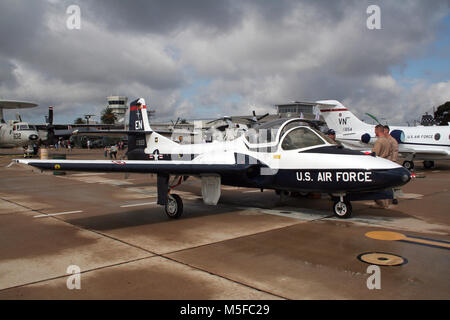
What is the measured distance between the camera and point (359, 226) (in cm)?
701

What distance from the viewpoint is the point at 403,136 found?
22641mm

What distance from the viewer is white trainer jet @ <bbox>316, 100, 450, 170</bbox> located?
21.3 meters

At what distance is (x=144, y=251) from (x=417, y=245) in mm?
4648

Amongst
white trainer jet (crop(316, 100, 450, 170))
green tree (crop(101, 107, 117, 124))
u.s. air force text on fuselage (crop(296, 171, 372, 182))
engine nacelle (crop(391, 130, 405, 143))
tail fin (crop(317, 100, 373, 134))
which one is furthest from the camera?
green tree (crop(101, 107, 117, 124))

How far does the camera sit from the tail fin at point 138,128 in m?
12.3

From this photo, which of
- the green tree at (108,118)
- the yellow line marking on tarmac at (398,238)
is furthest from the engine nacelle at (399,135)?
the green tree at (108,118)

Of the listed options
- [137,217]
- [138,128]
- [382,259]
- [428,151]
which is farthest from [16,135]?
[382,259]

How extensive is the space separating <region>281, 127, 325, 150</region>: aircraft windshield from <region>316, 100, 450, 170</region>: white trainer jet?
54.6ft

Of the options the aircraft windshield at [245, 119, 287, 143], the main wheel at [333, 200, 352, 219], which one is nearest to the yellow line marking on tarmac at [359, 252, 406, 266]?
the main wheel at [333, 200, 352, 219]

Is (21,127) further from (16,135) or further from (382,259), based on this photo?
(382,259)

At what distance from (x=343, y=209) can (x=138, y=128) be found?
27.4ft

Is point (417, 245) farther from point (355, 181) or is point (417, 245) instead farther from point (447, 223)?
point (447, 223)

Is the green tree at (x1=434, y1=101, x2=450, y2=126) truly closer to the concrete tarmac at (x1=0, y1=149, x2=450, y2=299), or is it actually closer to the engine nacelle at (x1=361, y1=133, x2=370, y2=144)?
the engine nacelle at (x1=361, y1=133, x2=370, y2=144)
